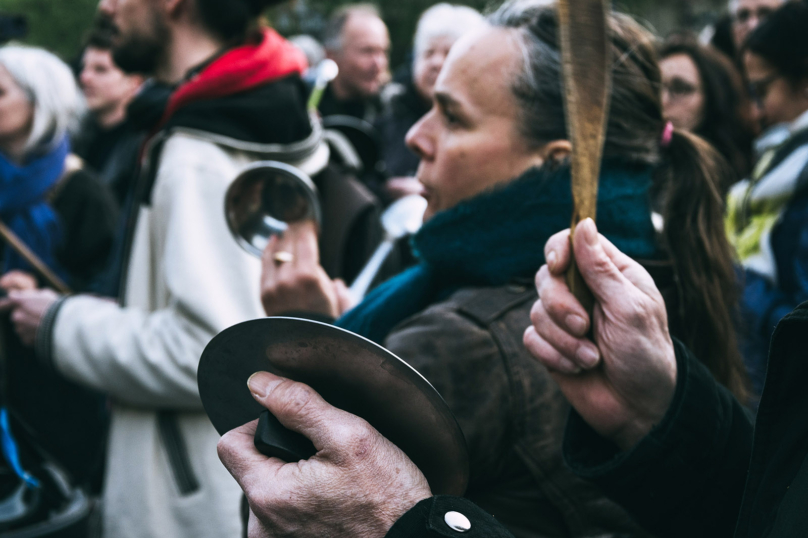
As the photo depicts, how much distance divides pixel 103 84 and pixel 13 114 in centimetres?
161

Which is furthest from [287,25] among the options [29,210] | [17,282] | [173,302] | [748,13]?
[173,302]

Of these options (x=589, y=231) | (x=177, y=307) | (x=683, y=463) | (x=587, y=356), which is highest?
(x=589, y=231)

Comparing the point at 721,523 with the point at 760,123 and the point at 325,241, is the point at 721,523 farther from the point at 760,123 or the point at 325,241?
the point at 760,123

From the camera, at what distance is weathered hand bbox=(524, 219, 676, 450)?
1.13 metres

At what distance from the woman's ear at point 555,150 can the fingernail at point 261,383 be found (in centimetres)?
84

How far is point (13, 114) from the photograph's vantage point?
11.9 ft

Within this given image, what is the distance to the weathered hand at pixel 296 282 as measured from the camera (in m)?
1.88

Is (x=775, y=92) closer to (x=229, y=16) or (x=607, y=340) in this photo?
(x=229, y=16)

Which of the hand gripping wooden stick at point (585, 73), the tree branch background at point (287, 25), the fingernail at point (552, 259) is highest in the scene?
the hand gripping wooden stick at point (585, 73)

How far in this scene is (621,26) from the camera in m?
1.67

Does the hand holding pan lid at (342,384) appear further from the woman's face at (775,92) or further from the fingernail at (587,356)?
the woman's face at (775,92)

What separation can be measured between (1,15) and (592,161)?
3286mm

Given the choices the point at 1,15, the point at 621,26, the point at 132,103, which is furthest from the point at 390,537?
the point at 1,15

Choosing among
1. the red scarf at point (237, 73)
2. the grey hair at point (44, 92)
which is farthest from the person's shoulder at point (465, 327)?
the grey hair at point (44, 92)
